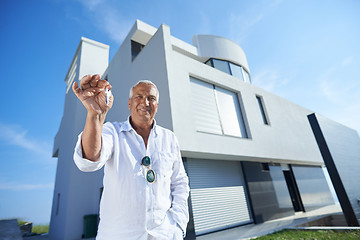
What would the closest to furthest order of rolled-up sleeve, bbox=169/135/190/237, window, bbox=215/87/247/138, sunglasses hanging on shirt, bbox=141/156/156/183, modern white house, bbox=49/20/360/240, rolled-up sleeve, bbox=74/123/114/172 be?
rolled-up sleeve, bbox=74/123/114/172, sunglasses hanging on shirt, bbox=141/156/156/183, rolled-up sleeve, bbox=169/135/190/237, modern white house, bbox=49/20/360/240, window, bbox=215/87/247/138

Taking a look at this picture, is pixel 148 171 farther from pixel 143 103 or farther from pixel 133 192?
pixel 143 103

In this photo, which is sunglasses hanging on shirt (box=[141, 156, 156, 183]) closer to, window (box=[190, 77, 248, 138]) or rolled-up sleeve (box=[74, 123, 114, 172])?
rolled-up sleeve (box=[74, 123, 114, 172])

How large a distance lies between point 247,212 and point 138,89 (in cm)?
852

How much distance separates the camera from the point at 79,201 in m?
9.01

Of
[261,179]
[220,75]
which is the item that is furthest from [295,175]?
[220,75]

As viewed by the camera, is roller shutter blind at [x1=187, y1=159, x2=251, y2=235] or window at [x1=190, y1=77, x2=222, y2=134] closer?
roller shutter blind at [x1=187, y1=159, x2=251, y2=235]

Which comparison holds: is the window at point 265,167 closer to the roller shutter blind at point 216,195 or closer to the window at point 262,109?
the roller shutter blind at point 216,195

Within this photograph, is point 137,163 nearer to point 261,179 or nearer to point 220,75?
point 220,75

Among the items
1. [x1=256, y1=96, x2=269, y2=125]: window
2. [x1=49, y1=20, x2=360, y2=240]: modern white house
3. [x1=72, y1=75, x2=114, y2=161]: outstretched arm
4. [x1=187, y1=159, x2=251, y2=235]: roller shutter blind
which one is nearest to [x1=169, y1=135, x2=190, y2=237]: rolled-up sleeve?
[x1=72, y1=75, x2=114, y2=161]: outstretched arm

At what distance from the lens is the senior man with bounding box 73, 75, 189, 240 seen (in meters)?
0.96

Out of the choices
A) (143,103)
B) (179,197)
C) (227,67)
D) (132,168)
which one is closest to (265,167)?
(227,67)

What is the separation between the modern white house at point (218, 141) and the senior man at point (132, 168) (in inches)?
167

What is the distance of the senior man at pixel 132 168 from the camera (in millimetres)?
957

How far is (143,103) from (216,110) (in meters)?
6.68
